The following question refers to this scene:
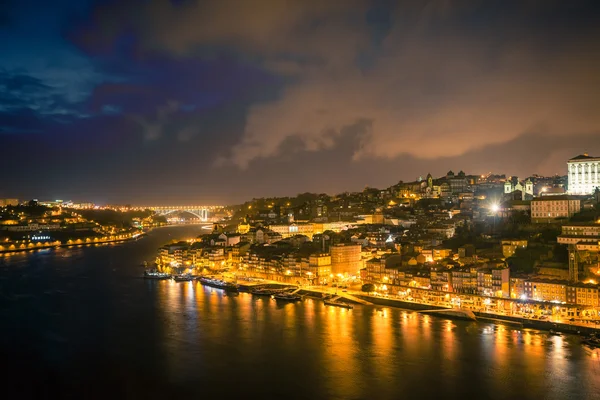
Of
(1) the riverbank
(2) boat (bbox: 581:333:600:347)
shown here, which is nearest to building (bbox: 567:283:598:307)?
(2) boat (bbox: 581:333:600:347)

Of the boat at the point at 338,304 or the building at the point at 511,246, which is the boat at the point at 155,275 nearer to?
the boat at the point at 338,304

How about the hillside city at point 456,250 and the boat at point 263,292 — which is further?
the boat at point 263,292

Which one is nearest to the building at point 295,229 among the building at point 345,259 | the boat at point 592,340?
the building at point 345,259

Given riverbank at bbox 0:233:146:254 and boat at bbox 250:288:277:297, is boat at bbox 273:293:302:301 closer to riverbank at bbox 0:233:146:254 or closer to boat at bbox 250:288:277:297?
boat at bbox 250:288:277:297

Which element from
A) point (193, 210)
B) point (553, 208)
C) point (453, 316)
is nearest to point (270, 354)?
point (453, 316)

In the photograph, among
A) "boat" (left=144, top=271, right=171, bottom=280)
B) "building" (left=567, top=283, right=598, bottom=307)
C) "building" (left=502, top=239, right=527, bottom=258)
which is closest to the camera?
"building" (left=567, top=283, right=598, bottom=307)

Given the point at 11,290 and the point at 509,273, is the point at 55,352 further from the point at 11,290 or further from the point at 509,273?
the point at 509,273

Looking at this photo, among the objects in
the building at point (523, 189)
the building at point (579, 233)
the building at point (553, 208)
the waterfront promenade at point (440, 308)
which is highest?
the building at point (523, 189)
